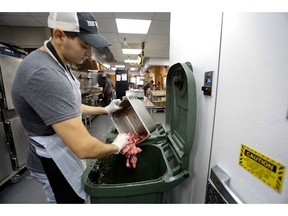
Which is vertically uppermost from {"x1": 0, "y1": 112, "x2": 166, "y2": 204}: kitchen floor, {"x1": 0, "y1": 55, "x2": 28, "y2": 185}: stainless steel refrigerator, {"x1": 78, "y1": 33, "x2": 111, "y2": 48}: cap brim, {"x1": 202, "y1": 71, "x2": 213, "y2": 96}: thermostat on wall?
{"x1": 78, "y1": 33, "x2": 111, "y2": 48}: cap brim

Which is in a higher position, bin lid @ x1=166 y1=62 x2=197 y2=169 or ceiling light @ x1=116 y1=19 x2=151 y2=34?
ceiling light @ x1=116 y1=19 x2=151 y2=34

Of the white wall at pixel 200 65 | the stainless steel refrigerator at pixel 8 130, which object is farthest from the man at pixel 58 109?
the stainless steel refrigerator at pixel 8 130

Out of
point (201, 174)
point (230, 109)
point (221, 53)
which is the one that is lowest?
point (201, 174)

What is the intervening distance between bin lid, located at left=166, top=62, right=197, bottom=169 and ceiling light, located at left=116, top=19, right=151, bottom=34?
3.17 m

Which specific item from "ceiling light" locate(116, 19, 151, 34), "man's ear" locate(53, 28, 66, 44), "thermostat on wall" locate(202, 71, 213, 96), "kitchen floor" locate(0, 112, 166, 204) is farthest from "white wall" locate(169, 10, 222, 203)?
"ceiling light" locate(116, 19, 151, 34)

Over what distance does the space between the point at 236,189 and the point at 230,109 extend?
352mm

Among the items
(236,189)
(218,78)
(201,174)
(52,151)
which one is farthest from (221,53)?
(52,151)

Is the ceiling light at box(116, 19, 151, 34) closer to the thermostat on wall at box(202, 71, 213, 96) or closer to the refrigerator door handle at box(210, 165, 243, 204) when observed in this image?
the thermostat on wall at box(202, 71, 213, 96)

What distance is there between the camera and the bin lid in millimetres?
937

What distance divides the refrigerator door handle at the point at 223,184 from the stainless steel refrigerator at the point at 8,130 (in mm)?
2753

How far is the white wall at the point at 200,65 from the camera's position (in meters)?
0.89

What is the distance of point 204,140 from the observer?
101 cm

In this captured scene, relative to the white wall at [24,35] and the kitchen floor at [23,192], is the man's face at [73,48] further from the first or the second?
the white wall at [24,35]

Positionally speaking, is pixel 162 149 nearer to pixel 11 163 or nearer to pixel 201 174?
pixel 201 174
